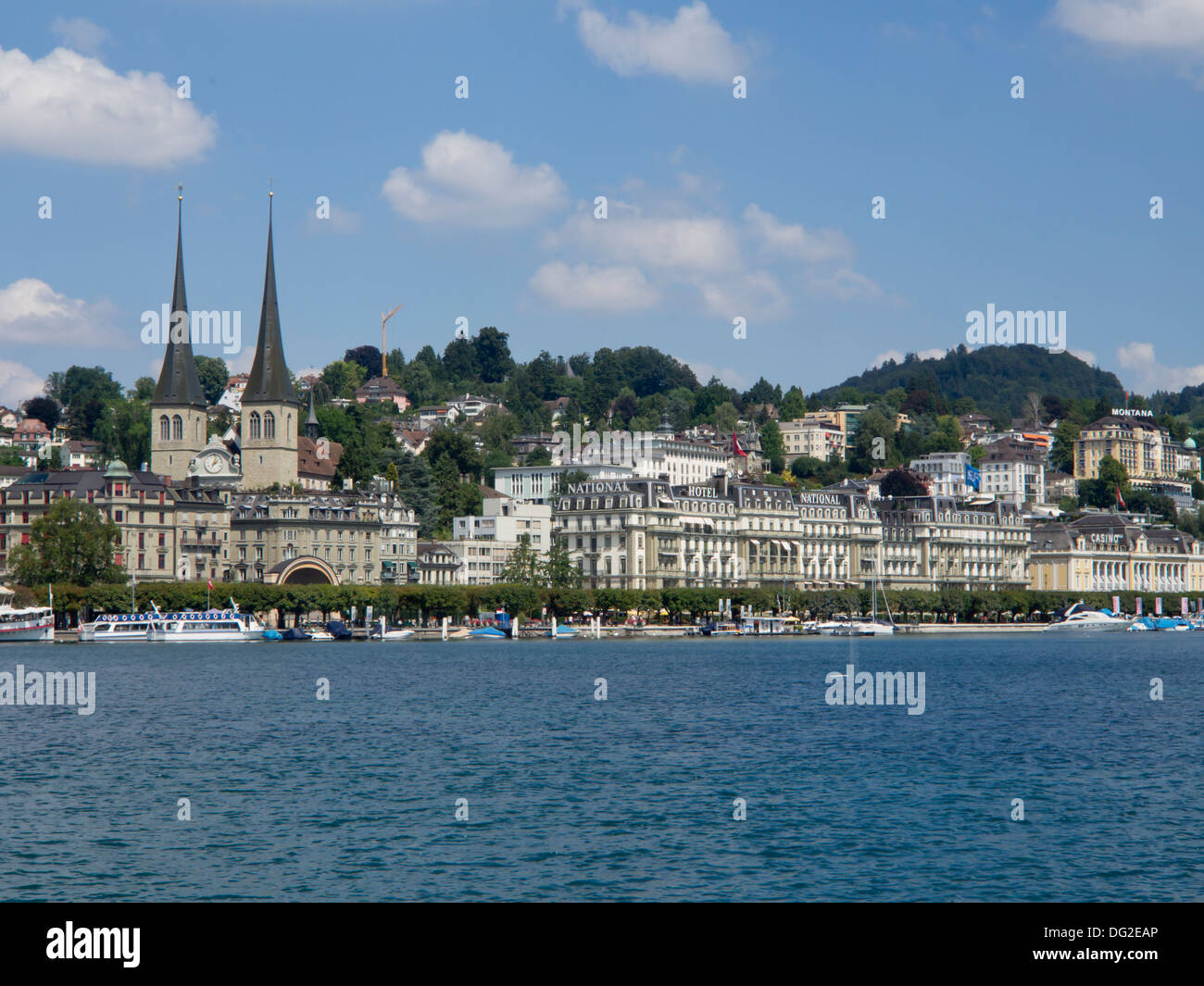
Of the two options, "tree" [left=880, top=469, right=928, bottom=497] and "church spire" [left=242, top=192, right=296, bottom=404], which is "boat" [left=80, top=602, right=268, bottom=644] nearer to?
"church spire" [left=242, top=192, right=296, bottom=404]

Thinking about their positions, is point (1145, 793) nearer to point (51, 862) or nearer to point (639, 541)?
point (51, 862)

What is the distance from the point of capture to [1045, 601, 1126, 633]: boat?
150250mm

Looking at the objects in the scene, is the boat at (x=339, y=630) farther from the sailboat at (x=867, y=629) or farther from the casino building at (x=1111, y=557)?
the casino building at (x=1111, y=557)

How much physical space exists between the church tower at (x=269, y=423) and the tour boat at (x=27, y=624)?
4395 centimetres

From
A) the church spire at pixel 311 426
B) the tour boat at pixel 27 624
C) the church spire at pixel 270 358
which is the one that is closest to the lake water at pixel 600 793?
the tour boat at pixel 27 624

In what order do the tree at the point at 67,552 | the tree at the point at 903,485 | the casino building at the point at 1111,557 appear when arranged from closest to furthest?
the tree at the point at 67,552 → the casino building at the point at 1111,557 → the tree at the point at 903,485

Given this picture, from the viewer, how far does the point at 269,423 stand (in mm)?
146375

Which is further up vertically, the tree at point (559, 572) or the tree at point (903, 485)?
the tree at point (903, 485)

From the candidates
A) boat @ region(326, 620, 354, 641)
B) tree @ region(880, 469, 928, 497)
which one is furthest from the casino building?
boat @ region(326, 620, 354, 641)

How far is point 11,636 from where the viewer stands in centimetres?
10000

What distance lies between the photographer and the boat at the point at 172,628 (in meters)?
103

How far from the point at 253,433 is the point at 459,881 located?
A: 128m

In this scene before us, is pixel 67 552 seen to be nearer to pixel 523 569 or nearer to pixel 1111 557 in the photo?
pixel 523 569
